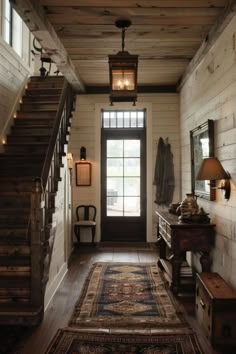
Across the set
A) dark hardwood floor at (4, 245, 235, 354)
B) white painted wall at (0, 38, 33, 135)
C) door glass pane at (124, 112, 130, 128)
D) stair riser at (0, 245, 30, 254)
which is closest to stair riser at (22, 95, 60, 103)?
white painted wall at (0, 38, 33, 135)

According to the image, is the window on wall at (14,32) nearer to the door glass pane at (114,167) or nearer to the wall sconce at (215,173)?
the door glass pane at (114,167)

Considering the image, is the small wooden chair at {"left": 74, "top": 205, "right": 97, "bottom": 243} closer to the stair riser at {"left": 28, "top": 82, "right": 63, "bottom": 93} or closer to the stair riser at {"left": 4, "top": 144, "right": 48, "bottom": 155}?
the stair riser at {"left": 4, "top": 144, "right": 48, "bottom": 155}

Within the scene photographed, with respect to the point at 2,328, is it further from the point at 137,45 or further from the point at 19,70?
the point at 19,70

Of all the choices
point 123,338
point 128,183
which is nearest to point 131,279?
point 123,338

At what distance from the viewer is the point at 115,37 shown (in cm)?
420

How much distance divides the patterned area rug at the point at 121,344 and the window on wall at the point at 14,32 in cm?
460

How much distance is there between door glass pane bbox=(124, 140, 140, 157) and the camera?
23.3 feet

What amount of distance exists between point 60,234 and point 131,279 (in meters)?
1.17

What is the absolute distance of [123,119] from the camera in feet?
23.5

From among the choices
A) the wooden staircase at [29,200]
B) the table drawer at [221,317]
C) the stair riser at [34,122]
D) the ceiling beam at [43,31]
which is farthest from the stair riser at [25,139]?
the table drawer at [221,317]

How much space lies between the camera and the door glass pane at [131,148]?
709cm

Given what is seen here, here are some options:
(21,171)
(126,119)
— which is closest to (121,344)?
(21,171)

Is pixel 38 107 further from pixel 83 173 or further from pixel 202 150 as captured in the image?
pixel 202 150

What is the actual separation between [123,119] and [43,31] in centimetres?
368
